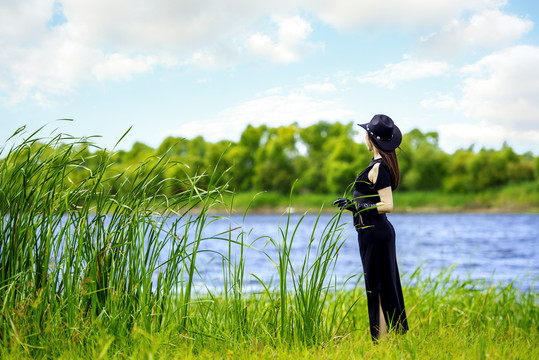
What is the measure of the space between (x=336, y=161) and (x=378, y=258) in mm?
51214

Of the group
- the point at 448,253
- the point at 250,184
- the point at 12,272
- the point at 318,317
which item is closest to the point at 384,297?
the point at 318,317

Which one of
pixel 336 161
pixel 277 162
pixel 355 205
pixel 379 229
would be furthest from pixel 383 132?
pixel 277 162

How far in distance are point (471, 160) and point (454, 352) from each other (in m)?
54.1

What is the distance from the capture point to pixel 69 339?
261 centimetres

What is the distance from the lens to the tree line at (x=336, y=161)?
5209 cm

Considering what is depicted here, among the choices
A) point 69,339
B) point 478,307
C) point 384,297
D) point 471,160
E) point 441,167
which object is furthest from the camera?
point 441,167

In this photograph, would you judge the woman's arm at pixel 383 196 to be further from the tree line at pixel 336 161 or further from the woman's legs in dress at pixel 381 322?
Result: the tree line at pixel 336 161

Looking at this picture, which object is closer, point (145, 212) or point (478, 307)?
point (145, 212)

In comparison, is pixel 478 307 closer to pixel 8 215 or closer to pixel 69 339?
pixel 69 339

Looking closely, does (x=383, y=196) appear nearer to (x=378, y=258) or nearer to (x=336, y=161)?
(x=378, y=258)

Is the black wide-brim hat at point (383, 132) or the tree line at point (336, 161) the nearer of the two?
the black wide-brim hat at point (383, 132)

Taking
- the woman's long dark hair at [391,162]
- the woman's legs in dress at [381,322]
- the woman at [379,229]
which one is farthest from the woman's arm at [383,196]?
the woman's legs in dress at [381,322]

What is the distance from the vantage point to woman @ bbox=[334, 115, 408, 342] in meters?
3.41

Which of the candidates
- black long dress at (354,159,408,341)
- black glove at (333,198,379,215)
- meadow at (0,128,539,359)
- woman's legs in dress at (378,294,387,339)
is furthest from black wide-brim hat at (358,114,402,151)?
woman's legs in dress at (378,294,387,339)
